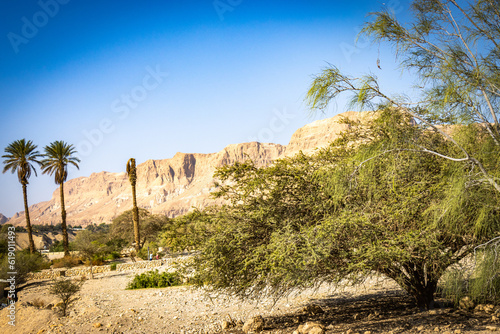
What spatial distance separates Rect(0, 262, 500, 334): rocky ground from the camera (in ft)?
24.6

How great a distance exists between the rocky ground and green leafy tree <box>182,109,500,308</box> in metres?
1.01

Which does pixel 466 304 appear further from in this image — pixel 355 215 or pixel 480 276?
pixel 355 215

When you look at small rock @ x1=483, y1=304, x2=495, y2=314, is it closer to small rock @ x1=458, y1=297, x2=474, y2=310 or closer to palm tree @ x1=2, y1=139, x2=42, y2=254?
small rock @ x1=458, y1=297, x2=474, y2=310

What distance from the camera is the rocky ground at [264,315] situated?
7492mm

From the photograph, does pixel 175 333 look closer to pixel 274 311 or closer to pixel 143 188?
pixel 274 311

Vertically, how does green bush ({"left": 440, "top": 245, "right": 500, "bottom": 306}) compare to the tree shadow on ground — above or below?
above

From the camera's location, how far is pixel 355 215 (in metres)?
6.47

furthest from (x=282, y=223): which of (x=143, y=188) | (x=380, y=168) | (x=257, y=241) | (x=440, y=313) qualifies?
(x=143, y=188)

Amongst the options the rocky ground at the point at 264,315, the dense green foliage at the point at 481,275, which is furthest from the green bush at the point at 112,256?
the dense green foliage at the point at 481,275

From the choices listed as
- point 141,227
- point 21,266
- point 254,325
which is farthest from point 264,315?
point 141,227

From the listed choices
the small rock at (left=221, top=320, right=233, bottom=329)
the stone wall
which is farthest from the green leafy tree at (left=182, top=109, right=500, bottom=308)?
the stone wall

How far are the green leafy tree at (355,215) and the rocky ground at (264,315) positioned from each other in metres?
1.01

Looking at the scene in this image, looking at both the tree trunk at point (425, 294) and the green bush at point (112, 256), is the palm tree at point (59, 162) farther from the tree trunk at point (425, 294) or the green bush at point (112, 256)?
the tree trunk at point (425, 294)

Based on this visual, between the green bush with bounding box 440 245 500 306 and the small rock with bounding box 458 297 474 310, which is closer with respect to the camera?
the green bush with bounding box 440 245 500 306
